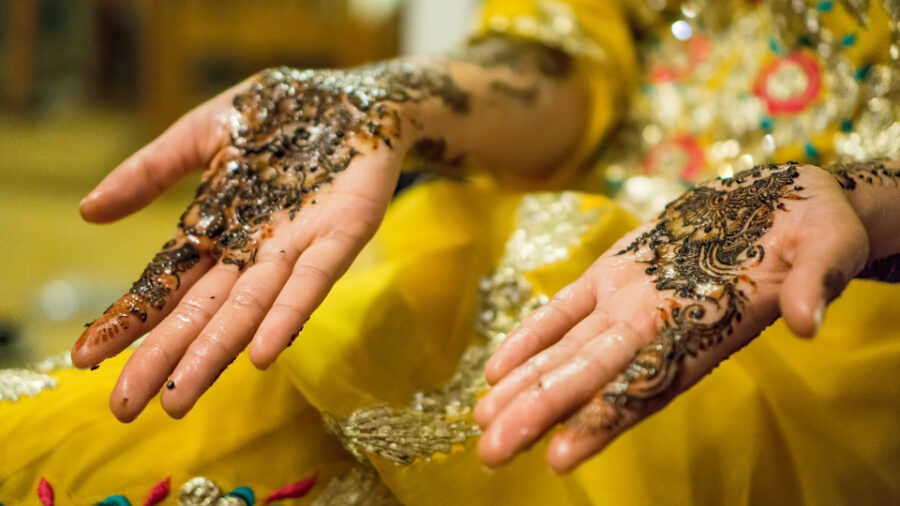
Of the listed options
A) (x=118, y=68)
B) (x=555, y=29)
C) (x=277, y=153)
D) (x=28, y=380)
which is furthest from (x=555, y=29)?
(x=118, y=68)

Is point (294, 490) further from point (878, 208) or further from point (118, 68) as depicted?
point (118, 68)

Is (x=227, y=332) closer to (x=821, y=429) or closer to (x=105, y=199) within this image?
(x=105, y=199)

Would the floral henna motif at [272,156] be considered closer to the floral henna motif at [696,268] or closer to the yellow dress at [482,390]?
the yellow dress at [482,390]

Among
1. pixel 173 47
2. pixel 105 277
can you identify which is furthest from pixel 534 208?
pixel 173 47

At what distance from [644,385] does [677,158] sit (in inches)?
20.2

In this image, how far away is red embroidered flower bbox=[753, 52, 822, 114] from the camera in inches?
28.5

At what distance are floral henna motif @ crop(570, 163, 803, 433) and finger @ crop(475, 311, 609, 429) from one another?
32 mm

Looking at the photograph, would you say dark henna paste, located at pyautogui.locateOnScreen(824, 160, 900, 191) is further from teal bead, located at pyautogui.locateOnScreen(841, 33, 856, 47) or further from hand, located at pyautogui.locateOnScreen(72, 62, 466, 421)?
hand, located at pyautogui.locateOnScreen(72, 62, 466, 421)

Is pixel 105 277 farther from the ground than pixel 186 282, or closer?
farther from the ground

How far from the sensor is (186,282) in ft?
1.73

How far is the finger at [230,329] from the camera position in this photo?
1.43 feet

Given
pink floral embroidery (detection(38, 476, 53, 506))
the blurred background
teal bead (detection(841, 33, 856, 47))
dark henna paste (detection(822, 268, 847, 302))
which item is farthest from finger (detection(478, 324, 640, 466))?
the blurred background

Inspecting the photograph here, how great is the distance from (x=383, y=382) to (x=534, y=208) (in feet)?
0.80

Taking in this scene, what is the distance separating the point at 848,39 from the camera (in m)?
0.67
